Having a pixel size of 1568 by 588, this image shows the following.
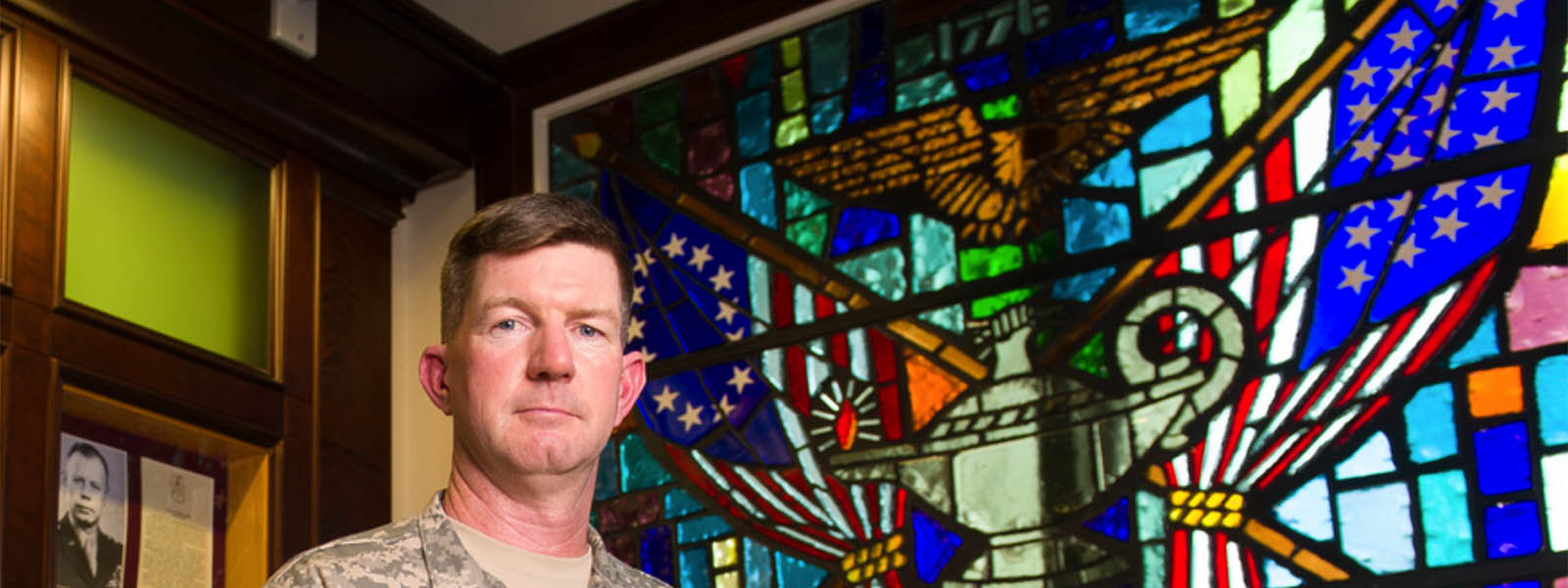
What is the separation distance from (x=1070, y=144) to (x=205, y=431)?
72.0 inches

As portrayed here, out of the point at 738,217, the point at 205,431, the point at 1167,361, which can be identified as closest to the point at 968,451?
the point at 1167,361

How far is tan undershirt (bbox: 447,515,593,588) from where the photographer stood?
1.79 metres

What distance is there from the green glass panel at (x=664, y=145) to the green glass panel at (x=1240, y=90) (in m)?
1.26

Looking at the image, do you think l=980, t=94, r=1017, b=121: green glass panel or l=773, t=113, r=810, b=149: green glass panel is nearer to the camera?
l=980, t=94, r=1017, b=121: green glass panel

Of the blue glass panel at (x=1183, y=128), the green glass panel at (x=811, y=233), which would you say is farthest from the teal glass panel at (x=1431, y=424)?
the green glass panel at (x=811, y=233)

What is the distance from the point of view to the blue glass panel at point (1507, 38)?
332 cm

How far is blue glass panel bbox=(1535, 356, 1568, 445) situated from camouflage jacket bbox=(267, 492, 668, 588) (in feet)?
6.24

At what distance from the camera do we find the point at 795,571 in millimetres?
3822

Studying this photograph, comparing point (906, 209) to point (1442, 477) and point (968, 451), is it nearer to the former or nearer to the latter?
point (968, 451)

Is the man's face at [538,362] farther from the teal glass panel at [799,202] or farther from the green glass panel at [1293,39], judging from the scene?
the teal glass panel at [799,202]

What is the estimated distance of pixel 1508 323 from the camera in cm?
320

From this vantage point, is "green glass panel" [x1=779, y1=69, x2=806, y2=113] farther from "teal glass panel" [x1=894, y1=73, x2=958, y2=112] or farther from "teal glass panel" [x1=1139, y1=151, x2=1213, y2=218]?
"teal glass panel" [x1=1139, y1=151, x2=1213, y2=218]

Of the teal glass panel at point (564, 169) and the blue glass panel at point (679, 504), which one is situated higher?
the teal glass panel at point (564, 169)

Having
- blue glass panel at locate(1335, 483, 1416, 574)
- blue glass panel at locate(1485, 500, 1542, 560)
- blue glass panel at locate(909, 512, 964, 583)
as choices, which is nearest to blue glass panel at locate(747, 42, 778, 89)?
blue glass panel at locate(909, 512, 964, 583)
